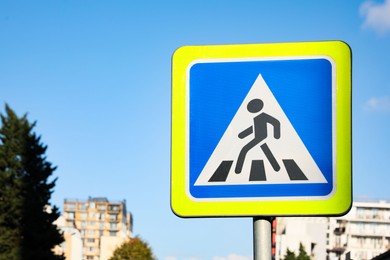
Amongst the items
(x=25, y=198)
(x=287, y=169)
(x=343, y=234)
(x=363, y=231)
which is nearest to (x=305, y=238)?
(x=343, y=234)

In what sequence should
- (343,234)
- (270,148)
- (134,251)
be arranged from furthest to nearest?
(343,234) < (134,251) < (270,148)

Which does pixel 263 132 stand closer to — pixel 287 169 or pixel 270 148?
pixel 270 148

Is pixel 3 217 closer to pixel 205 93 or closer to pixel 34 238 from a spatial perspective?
Answer: pixel 34 238

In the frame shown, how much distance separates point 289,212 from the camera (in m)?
3.93

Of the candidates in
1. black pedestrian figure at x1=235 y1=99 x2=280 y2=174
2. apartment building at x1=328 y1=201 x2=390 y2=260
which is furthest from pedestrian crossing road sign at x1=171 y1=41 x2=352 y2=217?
apartment building at x1=328 y1=201 x2=390 y2=260

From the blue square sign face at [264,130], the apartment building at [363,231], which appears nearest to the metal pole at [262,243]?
the blue square sign face at [264,130]

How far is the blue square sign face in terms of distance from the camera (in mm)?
3945

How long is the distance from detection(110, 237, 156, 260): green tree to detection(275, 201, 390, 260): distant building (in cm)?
4129

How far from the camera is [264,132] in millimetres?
3943

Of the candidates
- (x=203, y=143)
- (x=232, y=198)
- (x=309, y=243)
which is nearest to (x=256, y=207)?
(x=232, y=198)

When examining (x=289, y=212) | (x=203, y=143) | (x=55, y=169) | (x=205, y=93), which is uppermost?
(x=55, y=169)

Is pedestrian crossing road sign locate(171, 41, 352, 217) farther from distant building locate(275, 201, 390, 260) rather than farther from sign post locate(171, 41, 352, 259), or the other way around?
distant building locate(275, 201, 390, 260)

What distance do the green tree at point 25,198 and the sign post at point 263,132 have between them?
167ft

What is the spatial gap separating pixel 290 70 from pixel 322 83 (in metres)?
0.17
